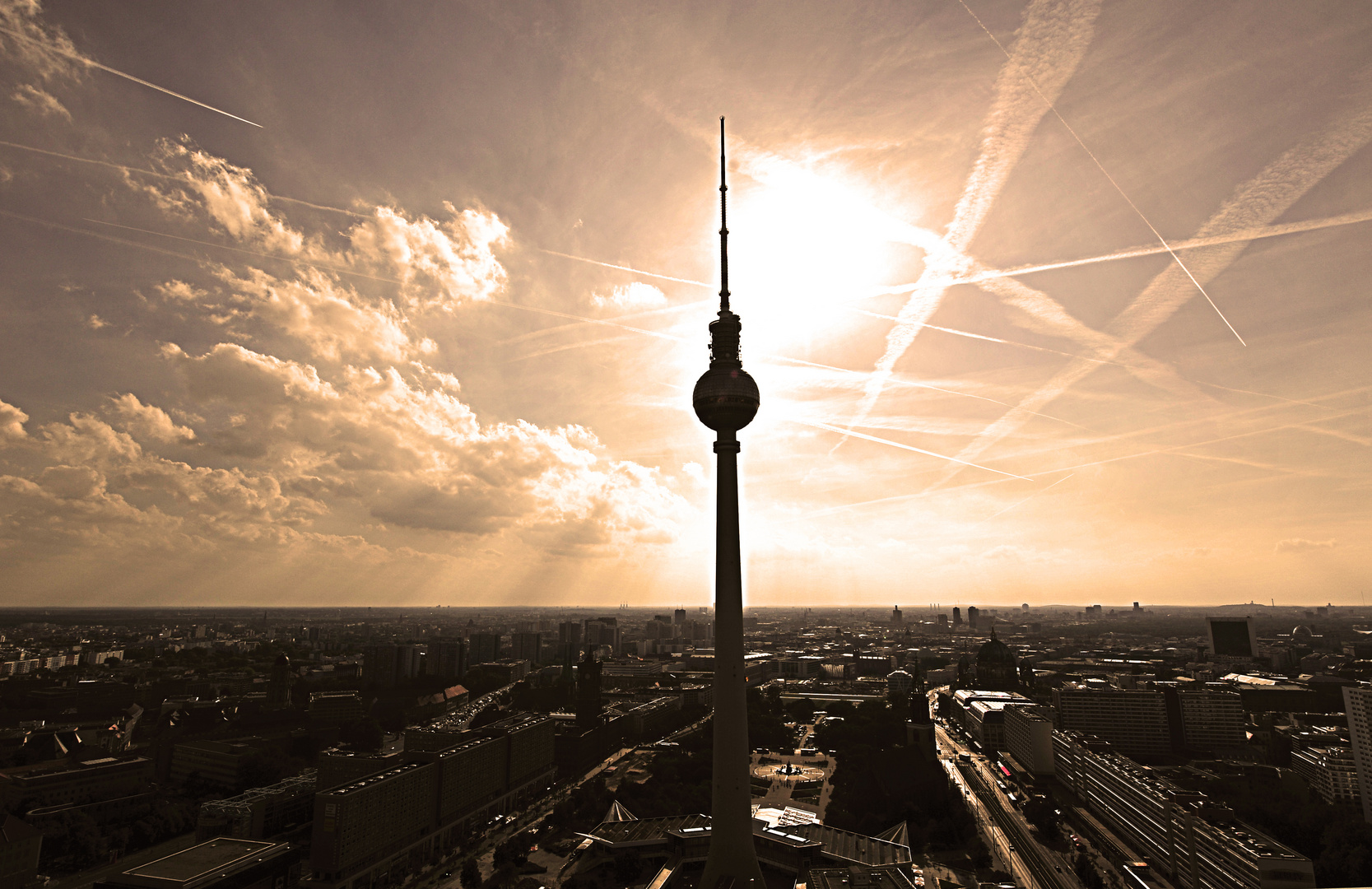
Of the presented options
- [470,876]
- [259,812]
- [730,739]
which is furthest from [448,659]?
[730,739]

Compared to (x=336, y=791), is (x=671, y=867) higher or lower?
lower

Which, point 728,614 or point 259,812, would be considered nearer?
point 728,614

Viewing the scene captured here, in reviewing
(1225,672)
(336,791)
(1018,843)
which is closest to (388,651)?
(336,791)

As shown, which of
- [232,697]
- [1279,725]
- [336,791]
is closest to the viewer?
[336,791]

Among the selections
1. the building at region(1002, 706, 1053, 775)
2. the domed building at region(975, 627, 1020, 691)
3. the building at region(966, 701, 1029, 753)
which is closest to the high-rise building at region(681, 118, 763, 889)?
the building at region(1002, 706, 1053, 775)

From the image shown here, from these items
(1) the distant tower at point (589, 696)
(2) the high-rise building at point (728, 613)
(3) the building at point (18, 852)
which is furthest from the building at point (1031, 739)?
(3) the building at point (18, 852)

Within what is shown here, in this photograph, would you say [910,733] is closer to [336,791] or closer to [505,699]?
[336,791]

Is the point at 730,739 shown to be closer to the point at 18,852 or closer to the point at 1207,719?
the point at 18,852

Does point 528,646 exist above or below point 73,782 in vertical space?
above
